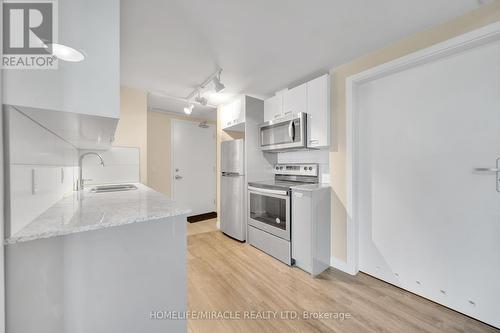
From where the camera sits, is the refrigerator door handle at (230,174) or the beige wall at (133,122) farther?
the refrigerator door handle at (230,174)

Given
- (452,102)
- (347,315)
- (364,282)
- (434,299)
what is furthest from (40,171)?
(434,299)

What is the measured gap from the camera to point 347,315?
1498 millimetres

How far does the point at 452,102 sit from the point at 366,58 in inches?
32.8

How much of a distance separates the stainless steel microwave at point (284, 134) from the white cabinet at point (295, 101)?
0.41 feet

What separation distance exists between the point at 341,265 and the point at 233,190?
1.72 m

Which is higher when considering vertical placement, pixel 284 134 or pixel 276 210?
pixel 284 134

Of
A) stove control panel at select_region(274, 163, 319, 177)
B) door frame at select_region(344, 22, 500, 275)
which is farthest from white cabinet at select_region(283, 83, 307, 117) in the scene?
stove control panel at select_region(274, 163, 319, 177)

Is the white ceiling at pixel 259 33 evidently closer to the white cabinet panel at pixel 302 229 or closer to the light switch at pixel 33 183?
the light switch at pixel 33 183

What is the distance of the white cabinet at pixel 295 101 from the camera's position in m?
2.40

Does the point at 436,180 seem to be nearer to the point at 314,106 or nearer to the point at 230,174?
the point at 314,106

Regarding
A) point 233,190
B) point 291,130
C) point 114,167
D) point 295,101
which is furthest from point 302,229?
point 114,167

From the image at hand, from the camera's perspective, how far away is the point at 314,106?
7.55 ft

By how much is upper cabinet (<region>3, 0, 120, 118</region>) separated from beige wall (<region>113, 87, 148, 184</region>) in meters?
2.05

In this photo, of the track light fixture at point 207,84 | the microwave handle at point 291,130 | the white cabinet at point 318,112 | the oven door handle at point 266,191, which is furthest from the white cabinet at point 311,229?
the track light fixture at point 207,84
